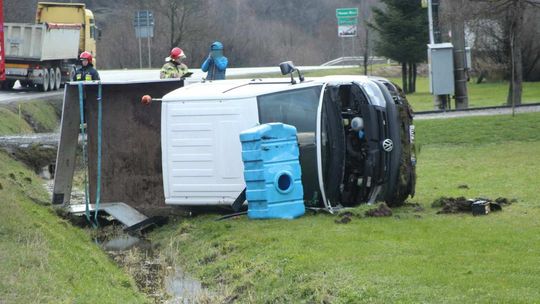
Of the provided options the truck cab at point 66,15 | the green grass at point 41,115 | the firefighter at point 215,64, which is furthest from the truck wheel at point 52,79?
the firefighter at point 215,64

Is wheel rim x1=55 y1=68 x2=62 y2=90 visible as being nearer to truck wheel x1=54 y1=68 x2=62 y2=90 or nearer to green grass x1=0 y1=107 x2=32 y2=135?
truck wheel x1=54 y1=68 x2=62 y2=90

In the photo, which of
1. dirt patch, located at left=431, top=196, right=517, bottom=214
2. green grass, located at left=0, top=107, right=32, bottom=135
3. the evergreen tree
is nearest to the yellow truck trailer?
green grass, located at left=0, top=107, right=32, bottom=135

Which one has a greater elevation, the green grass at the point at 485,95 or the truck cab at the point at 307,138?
the green grass at the point at 485,95

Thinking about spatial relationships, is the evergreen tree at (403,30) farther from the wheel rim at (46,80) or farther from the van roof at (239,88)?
the van roof at (239,88)

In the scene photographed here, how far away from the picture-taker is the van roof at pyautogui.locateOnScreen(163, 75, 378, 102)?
531 inches

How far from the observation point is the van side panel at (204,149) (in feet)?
44.0

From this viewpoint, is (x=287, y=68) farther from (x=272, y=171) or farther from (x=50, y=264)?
(x=50, y=264)

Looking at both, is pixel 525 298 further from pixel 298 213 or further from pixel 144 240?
pixel 144 240

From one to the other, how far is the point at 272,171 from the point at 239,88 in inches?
64.9

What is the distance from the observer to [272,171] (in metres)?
12.6

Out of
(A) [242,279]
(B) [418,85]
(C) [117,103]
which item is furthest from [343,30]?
(A) [242,279]

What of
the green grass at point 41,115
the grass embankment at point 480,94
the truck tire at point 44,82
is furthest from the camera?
the grass embankment at point 480,94

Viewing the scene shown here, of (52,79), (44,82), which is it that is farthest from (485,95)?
(44,82)

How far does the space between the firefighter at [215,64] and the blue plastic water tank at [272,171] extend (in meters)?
4.75
